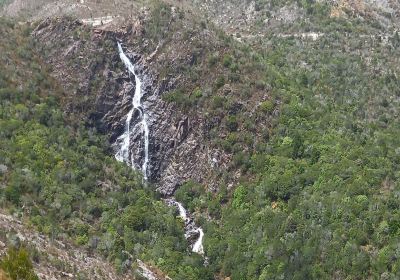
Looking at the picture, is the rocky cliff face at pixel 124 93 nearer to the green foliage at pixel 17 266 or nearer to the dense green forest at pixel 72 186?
the dense green forest at pixel 72 186

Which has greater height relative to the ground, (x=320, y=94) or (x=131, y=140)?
(x=320, y=94)

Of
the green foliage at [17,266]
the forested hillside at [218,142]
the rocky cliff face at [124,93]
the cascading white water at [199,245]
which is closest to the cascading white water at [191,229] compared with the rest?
the cascading white water at [199,245]

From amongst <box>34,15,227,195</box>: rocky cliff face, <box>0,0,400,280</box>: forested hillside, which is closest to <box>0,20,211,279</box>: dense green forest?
<box>0,0,400,280</box>: forested hillside

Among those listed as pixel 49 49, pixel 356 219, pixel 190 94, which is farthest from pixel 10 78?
pixel 356 219

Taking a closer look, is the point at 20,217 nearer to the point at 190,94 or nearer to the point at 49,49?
the point at 190,94

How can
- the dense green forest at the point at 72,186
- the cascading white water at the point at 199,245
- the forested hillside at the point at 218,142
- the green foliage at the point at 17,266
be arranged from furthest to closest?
the cascading white water at the point at 199,245
the dense green forest at the point at 72,186
the forested hillside at the point at 218,142
the green foliage at the point at 17,266

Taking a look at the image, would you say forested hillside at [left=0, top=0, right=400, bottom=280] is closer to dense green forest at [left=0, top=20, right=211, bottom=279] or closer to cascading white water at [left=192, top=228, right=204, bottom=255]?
dense green forest at [left=0, top=20, right=211, bottom=279]

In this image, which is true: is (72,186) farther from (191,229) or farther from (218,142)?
(218,142)

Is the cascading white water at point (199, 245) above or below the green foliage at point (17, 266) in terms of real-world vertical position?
below
